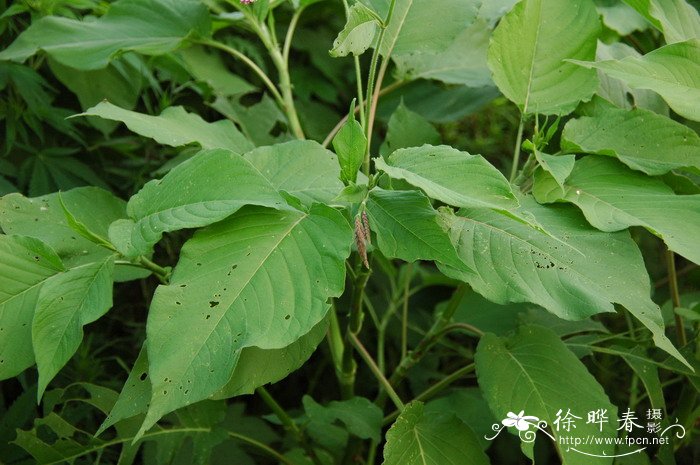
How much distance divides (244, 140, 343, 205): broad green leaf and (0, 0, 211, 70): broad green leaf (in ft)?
1.21

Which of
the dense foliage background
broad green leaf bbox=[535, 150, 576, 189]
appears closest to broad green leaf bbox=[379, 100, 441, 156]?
the dense foliage background

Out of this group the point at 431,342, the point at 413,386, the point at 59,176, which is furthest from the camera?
the point at 413,386

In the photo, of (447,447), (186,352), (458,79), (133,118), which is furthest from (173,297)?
(458,79)

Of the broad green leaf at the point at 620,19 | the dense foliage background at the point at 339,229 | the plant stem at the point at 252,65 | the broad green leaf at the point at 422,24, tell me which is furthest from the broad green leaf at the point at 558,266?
the broad green leaf at the point at 620,19

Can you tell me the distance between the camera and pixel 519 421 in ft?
2.71

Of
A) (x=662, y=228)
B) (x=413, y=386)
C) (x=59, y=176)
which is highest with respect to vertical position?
(x=662, y=228)

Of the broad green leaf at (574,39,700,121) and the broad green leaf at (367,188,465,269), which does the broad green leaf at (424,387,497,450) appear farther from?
the broad green leaf at (574,39,700,121)

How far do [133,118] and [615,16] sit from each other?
951 millimetres

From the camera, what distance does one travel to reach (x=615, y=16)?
130 cm

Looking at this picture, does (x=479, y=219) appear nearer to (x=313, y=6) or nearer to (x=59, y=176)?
(x=59, y=176)

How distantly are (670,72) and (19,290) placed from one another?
2.86ft

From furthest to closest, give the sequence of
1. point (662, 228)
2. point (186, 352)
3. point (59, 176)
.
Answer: point (59, 176), point (662, 228), point (186, 352)

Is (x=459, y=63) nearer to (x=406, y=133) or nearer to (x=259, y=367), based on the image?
(x=406, y=133)

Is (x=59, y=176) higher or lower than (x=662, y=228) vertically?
lower
